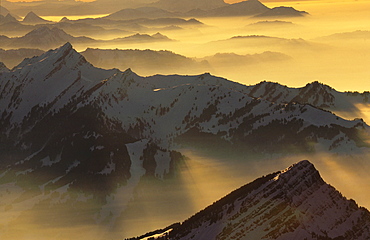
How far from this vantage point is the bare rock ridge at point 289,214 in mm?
116625

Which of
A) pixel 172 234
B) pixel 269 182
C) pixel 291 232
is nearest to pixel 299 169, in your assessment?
pixel 269 182

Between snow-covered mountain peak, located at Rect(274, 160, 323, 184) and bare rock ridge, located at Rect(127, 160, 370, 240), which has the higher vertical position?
snow-covered mountain peak, located at Rect(274, 160, 323, 184)

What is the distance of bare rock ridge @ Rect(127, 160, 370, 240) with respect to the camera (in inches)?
4592

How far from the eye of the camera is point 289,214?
387ft

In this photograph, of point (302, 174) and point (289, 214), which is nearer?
point (289, 214)

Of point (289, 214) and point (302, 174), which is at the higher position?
point (302, 174)

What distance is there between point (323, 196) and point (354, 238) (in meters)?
10.5

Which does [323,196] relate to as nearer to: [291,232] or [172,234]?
[291,232]

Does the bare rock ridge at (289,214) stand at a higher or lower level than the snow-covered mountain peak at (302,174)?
lower

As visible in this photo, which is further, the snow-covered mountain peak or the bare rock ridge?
the snow-covered mountain peak

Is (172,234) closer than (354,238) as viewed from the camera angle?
No

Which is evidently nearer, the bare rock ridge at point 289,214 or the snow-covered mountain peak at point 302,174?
the bare rock ridge at point 289,214

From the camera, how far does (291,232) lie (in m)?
115

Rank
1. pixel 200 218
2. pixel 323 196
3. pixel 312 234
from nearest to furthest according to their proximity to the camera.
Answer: pixel 312 234, pixel 323 196, pixel 200 218
